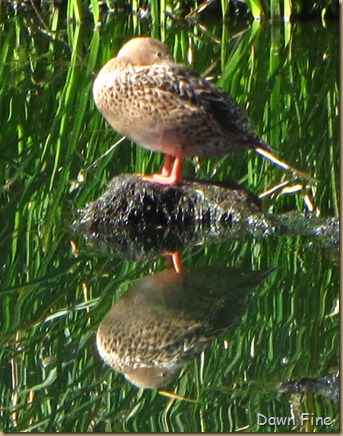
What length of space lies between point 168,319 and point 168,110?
1.30 metres

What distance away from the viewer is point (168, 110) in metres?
4.84

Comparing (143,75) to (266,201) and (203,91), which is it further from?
(266,201)

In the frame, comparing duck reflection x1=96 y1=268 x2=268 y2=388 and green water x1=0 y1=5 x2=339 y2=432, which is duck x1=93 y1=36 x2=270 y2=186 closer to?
green water x1=0 y1=5 x2=339 y2=432

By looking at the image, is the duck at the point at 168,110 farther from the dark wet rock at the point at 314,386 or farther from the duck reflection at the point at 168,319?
the dark wet rock at the point at 314,386

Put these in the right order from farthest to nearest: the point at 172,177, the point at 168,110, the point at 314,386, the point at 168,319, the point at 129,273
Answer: the point at 172,177
the point at 168,110
the point at 129,273
the point at 168,319
the point at 314,386

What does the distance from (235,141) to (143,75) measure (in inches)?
20.2

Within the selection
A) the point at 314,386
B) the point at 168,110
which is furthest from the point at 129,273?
the point at 314,386

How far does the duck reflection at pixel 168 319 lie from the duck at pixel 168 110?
0.77 metres

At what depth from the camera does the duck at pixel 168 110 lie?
15.9ft

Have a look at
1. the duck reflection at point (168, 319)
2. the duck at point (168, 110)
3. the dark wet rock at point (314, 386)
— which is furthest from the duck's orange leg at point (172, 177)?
the dark wet rock at point (314, 386)

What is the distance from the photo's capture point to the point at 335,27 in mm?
11164

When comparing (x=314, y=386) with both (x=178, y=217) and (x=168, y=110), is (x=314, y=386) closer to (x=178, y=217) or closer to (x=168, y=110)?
(x=178, y=217)

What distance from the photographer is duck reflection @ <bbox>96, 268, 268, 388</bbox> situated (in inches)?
139

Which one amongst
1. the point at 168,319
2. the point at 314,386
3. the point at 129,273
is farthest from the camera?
the point at 129,273
